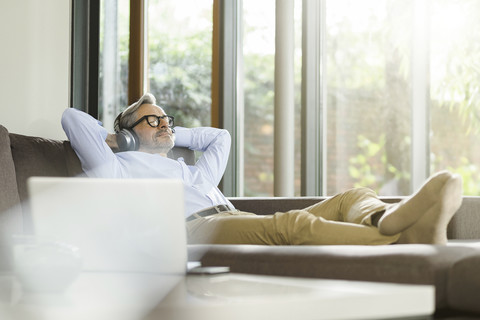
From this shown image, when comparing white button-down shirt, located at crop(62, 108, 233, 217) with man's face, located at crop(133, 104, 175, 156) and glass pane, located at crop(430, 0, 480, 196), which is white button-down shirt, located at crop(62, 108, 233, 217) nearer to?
man's face, located at crop(133, 104, 175, 156)

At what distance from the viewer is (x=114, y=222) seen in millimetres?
1412

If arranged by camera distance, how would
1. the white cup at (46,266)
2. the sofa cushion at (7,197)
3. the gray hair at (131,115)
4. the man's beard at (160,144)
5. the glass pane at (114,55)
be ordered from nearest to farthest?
the white cup at (46,266), the sofa cushion at (7,197), the man's beard at (160,144), the gray hair at (131,115), the glass pane at (114,55)

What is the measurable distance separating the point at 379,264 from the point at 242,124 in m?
2.78

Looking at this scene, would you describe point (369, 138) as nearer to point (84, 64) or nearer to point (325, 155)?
point (325, 155)

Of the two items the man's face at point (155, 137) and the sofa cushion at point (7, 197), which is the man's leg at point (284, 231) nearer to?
the sofa cushion at point (7, 197)

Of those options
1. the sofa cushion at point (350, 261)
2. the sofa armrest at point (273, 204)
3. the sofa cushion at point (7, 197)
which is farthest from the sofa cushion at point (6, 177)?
the sofa armrest at point (273, 204)

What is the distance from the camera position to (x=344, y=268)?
158cm

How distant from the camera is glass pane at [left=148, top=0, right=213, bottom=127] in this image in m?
4.36

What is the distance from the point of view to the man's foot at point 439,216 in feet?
5.94

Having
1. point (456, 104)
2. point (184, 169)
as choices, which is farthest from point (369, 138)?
point (184, 169)

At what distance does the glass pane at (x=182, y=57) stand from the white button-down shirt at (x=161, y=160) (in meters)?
1.06

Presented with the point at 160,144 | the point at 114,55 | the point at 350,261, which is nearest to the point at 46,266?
the point at 350,261

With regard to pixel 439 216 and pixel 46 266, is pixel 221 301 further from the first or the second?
pixel 439 216

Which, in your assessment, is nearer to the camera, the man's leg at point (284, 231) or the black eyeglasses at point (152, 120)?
the man's leg at point (284, 231)
